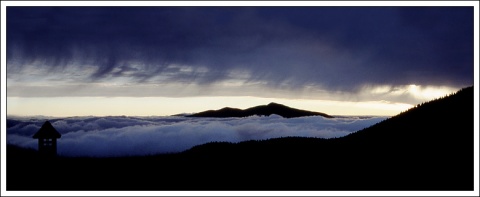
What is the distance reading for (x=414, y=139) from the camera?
37.1m

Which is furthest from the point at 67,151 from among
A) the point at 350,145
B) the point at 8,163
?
the point at 350,145

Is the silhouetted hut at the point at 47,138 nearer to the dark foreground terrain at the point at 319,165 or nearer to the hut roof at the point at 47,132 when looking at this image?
the hut roof at the point at 47,132

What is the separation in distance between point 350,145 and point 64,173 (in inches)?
1055

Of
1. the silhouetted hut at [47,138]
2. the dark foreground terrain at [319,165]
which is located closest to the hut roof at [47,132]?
the silhouetted hut at [47,138]

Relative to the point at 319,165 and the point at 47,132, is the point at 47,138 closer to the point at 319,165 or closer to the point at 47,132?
the point at 47,132

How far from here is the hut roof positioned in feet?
106

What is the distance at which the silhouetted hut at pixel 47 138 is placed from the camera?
32312 mm

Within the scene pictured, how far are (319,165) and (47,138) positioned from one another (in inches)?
847

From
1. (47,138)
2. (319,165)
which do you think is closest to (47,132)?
(47,138)

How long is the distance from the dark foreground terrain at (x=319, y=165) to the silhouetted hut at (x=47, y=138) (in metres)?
0.77

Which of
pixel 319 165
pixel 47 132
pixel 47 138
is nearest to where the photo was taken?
pixel 47 132

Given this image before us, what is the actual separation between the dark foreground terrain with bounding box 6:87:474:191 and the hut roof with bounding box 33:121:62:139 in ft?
5.59

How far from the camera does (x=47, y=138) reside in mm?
32656

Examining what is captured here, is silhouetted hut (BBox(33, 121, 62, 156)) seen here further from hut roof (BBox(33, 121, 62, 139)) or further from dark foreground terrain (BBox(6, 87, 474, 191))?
dark foreground terrain (BBox(6, 87, 474, 191))
